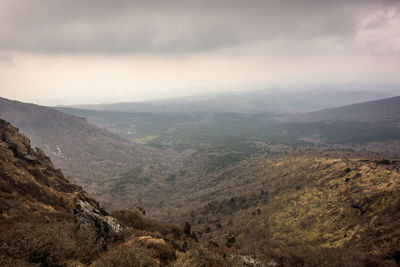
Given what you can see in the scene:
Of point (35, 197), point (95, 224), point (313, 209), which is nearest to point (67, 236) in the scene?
point (95, 224)

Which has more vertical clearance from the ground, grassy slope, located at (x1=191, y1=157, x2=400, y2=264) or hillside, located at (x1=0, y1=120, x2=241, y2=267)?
hillside, located at (x1=0, y1=120, x2=241, y2=267)

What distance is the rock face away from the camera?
17.1 metres

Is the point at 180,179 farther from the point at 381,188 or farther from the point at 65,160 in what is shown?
the point at 381,188

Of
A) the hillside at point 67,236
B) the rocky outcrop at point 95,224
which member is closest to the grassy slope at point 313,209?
the hillside at point 67,236

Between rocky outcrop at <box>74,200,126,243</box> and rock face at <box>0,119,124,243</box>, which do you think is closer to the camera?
rocky outcrop at <box>74,200,126,243</box>

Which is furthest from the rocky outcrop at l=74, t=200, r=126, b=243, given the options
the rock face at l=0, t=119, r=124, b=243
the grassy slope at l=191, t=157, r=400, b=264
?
the grassy slope at l=191, t=157, r=400, b=264

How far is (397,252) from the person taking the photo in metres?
22.2

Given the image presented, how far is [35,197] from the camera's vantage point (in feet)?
86.5

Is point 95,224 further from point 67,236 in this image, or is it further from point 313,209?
point 313,209

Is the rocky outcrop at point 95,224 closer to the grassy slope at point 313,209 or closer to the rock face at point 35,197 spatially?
the rock face at point 35,197

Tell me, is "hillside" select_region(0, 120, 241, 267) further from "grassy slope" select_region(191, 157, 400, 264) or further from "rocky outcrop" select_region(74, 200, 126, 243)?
"grassy slope" select_region(191, 157, 400, 264)

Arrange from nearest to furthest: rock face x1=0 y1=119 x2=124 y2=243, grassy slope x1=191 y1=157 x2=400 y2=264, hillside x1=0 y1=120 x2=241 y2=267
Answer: hillside x1=0 y1=120 x2=241 y2=267, rock face x1=0 y1=119 x2=124 y2=243, grassy slope x1=191 y1=157 x2=400 y2=264

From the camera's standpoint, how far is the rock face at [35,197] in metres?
17.1

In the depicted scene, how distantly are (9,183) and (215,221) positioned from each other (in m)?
61.5
